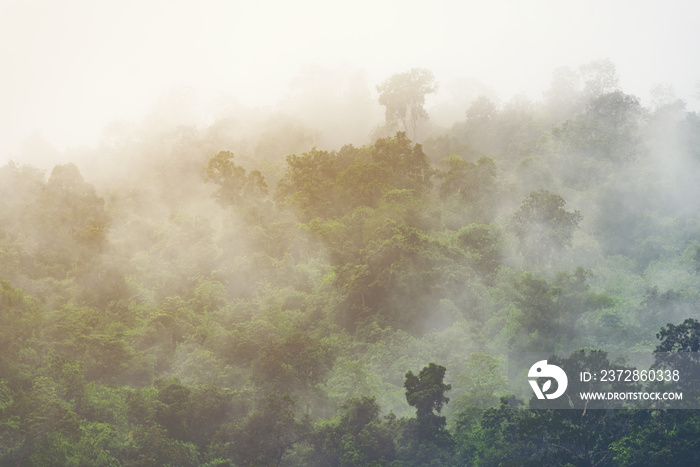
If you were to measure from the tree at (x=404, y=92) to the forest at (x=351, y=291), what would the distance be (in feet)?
0.36

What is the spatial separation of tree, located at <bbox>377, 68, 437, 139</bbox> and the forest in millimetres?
109

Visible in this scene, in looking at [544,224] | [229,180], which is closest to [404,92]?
[229,180]

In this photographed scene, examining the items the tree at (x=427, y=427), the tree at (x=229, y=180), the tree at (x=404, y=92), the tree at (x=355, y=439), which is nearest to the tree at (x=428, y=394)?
the tree at (x=427, y=427)

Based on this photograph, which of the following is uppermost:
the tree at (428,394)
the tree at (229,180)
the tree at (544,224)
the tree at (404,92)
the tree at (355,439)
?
the tree at (404,92)

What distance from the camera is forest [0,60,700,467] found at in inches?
580

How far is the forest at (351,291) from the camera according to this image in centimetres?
1473

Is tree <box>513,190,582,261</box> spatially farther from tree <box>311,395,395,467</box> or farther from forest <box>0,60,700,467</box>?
tree <box>311,395,395,467</box>

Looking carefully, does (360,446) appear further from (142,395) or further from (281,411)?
(142,395)

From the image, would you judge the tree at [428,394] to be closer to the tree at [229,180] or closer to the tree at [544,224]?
the tree at [544,224]

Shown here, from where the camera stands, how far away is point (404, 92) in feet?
112

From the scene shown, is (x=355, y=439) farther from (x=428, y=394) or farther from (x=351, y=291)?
(x=351, y=291)

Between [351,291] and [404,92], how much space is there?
16.1m

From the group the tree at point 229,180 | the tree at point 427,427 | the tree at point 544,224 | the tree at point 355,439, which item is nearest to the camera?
the tree at point 427,427

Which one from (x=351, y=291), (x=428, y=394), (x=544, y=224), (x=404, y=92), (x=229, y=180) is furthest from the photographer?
(x=404, y=92)
